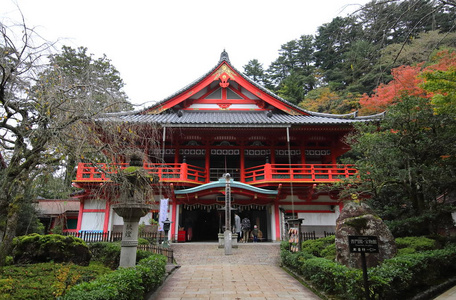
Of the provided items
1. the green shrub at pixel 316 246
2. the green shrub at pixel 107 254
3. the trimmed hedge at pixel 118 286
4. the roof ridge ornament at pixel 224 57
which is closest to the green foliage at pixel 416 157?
the green shrub at pixel 316 246

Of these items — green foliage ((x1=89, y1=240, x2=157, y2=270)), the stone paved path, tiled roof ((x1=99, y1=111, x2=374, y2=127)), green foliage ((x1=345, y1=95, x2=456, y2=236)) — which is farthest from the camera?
tiled roof ((x1=99, y1=111, x2=374, y2=127))

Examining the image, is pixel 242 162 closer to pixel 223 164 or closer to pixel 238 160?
pixel 238 160

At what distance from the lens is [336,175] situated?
16500mm

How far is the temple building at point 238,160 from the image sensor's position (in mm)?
15750

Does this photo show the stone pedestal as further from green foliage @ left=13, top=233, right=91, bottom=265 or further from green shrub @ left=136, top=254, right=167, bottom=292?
green foliage @ left=13, top=233, right=91, bottom=265

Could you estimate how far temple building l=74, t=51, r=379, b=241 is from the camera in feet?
51.7

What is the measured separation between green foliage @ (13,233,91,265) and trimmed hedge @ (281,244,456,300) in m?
6.29

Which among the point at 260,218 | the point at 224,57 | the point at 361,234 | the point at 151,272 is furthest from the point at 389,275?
the point at 224,57

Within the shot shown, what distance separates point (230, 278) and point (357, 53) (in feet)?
19.9

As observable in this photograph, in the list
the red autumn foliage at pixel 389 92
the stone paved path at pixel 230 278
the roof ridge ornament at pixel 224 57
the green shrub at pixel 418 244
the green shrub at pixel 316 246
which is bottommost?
the stone paved path at pixel 230 278

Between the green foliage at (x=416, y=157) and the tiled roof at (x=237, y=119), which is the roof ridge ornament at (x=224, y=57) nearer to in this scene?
the tiled roof at (x=237, y=119)

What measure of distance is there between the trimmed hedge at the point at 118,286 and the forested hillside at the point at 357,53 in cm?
521

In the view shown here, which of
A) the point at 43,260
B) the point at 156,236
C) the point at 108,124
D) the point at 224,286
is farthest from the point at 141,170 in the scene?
the point at 156,236

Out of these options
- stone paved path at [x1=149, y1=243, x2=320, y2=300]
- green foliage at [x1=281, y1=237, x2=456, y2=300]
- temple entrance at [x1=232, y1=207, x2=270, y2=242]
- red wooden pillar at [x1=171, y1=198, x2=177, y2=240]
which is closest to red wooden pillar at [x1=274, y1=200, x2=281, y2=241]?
temple entrance at [x1=232, y1=207, x2=270, y2=242]
